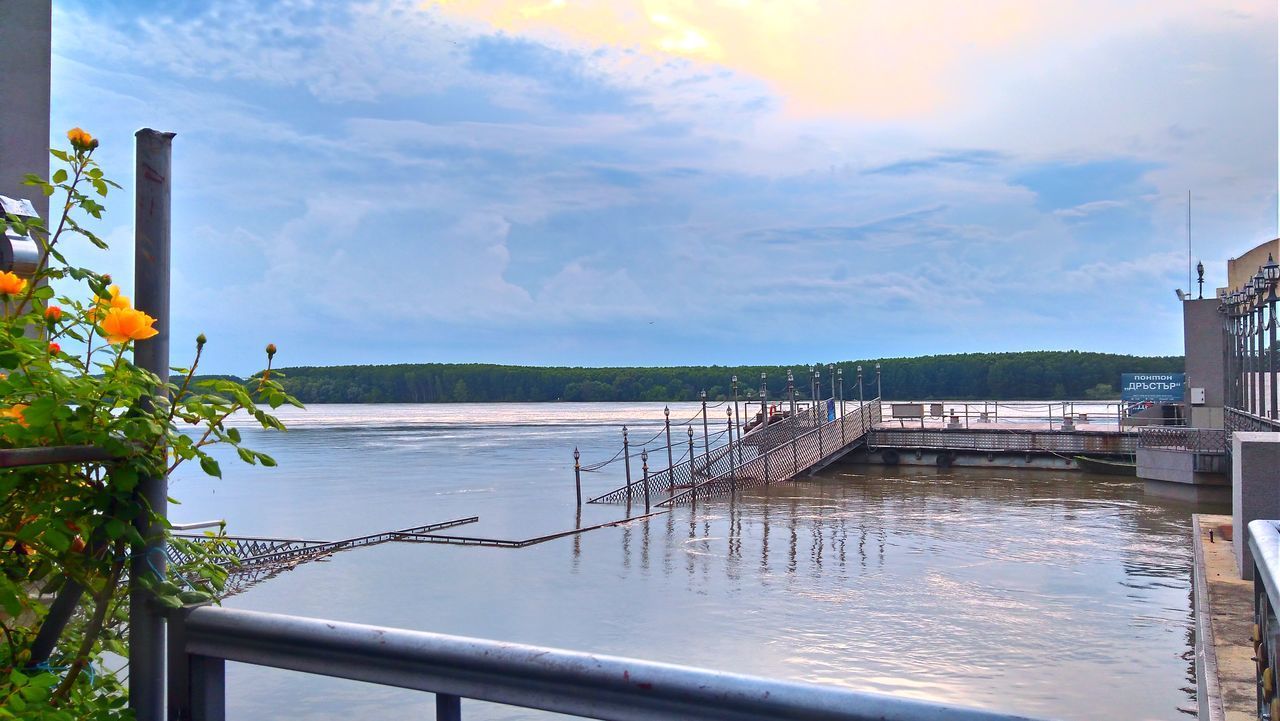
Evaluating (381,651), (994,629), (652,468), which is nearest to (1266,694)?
(381,651)

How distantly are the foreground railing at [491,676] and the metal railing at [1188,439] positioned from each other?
102 feet

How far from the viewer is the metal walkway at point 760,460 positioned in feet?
115

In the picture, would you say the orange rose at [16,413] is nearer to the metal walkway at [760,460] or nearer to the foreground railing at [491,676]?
the foreground railing at [491,676]

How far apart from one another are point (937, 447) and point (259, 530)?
94.9 ft

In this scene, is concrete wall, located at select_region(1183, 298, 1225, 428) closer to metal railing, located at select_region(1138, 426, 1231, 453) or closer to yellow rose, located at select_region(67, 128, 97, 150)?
metal railing, located at select_region(1138, 426, 1231, 453)

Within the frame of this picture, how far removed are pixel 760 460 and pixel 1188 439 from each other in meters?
14.4

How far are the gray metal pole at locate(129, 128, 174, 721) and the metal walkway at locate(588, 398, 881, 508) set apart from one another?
2878cm

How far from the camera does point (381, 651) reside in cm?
212

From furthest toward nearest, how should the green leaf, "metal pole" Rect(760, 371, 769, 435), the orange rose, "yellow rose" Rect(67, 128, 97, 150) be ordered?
"metal pole" Rect(760, 371, 769, 435) < "yellow rose" Rect(67, 128, 97, 150) < the green leaf < the orange rose

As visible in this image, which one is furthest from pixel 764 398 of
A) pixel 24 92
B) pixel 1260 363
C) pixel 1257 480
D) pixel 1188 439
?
pixel 24 92

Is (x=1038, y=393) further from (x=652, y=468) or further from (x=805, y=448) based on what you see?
A: (x=805, y=448)

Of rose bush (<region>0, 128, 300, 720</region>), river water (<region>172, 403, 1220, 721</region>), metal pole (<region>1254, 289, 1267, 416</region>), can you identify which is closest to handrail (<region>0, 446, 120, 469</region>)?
rose bush (<region>0, 128, 300, 720</region>)

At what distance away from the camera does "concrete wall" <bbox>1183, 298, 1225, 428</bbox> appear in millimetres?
37281

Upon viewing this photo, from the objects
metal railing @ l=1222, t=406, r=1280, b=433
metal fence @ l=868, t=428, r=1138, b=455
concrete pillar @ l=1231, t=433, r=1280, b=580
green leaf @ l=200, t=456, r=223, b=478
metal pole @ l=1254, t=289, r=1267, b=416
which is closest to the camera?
green leaf @ l=200, t=456, r=223, b=478
